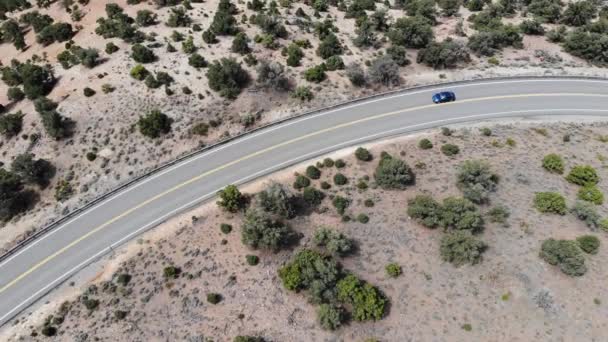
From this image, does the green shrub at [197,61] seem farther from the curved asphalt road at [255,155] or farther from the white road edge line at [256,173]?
the white road edge line at [256,173]

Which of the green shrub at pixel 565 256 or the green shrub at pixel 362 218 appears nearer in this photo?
the green shrub at pixel 565 256

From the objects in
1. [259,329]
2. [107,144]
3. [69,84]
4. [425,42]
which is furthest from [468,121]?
[69,84]

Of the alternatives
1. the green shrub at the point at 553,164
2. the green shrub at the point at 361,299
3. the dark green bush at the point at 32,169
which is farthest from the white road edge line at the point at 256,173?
the green shrub at the point at 361,299

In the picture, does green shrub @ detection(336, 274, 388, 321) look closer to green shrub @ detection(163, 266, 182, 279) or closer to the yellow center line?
green shrub @ detection(163, 266, 182, 279)

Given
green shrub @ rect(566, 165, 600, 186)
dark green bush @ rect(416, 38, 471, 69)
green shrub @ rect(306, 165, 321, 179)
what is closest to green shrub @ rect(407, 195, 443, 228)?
green shrub @ rect(306, 165, 321, 179)

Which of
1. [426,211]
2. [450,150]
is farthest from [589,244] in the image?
[450,150]
